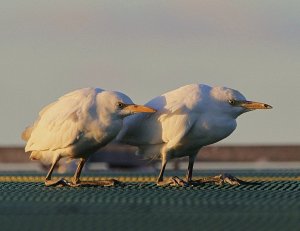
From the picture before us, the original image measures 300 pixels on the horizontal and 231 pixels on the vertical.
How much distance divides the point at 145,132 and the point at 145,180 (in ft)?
3.20

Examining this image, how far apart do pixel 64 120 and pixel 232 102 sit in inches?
45.3

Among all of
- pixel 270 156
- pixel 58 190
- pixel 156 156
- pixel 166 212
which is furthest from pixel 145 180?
pixel 270 156

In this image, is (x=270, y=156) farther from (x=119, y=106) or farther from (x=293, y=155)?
(x=119, y=106)

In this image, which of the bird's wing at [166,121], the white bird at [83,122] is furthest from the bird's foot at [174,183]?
the white bird at [83,122]

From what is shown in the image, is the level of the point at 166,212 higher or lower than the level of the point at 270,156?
higher

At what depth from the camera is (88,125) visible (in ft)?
23.6

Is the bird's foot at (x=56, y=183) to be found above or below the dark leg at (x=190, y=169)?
below

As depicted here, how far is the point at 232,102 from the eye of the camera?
7.57m

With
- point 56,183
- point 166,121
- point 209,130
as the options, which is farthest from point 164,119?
point 56,183

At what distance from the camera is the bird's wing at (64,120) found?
23.7 ft

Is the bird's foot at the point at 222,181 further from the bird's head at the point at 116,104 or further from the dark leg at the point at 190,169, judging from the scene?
the bird's head at the point at 116,104

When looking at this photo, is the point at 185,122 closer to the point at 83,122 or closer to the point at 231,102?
the point at 231,102

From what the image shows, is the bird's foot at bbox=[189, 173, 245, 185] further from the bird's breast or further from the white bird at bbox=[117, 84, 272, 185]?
the bird's breast

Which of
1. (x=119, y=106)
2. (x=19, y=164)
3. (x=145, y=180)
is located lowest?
(x=19, y=164)
